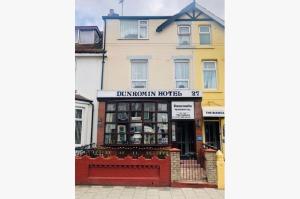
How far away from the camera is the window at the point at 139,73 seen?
5.96 m

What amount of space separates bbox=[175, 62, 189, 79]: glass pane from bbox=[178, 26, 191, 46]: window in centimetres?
46

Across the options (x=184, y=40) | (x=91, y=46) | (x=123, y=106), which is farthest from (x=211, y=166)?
(x=91, y=46)

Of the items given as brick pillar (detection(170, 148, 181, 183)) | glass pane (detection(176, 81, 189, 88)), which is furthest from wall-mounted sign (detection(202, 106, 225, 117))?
brick pillar (detection(170, 148, 181, 183))

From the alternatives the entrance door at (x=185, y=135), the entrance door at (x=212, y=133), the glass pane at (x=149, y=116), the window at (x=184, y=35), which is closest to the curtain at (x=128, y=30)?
the window at (x=184, y=35)

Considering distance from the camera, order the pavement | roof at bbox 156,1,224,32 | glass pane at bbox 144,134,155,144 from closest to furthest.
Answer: the pavement
roof at bbox 156,1,224,32
glass pane at bbox 144,134,155,144

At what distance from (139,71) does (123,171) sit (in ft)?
8.99

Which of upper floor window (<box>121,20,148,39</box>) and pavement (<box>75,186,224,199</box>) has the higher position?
upper floor window (<box>121,20,148,39</box>)

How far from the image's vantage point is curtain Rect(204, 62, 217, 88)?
5.63 m

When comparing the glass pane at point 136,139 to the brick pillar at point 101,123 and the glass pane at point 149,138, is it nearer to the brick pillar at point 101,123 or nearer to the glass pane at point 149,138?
the glass pane at point 149,138

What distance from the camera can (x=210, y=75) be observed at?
5.79 metres

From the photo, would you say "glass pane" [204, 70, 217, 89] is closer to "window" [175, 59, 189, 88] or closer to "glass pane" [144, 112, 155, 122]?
"window" [175, 59, 189, 88]
